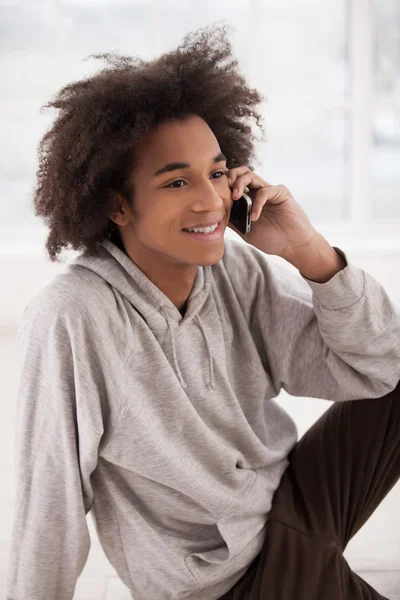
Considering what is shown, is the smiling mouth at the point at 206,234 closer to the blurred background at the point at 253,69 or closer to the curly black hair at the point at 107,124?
the curly black hair at the point at 107,124

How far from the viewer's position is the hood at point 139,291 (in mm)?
1556

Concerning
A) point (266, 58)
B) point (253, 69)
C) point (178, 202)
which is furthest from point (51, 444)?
point (266, 58)

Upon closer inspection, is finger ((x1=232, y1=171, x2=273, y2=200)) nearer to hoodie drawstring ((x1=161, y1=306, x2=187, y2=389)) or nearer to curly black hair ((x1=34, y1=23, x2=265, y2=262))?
curly black hair ((x1=34, y1=23, x2=265, y2=262))

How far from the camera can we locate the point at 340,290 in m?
1.64

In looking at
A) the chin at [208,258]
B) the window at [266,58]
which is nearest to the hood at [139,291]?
the chin at [208,258]

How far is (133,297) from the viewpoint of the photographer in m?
1.55

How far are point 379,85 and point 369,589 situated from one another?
3.98m

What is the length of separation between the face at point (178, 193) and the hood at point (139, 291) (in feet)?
0.22

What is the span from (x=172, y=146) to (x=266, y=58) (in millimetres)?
3617

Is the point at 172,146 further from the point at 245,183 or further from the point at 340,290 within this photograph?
the point at 340,290

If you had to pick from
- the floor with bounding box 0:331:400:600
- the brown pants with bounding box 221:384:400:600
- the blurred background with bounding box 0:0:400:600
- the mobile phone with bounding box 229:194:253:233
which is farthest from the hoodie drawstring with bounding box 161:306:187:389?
the blurred background with bounding box 0:0:400:600

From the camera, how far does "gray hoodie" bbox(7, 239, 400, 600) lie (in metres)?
1.47

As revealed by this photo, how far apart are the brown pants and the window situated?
2632 millimetres

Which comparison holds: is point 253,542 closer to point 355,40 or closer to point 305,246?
point 305,246
